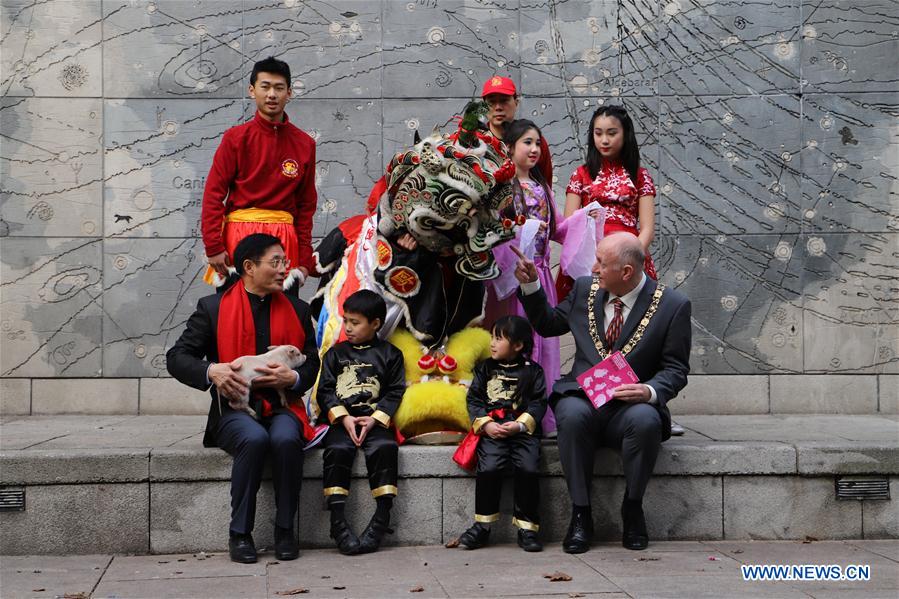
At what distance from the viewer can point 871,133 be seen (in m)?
7.21

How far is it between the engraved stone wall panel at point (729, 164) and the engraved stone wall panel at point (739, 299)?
129mm

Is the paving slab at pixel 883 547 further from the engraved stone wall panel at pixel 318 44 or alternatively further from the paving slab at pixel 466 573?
the engraved stone wall panel at pixel 318 44

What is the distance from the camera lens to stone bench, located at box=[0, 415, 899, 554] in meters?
4.70

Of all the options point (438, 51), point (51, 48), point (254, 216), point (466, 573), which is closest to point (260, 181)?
point (254, 216)

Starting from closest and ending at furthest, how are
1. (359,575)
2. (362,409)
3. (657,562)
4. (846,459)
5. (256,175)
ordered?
(359,575) < (657,562) < (362,409) < (846,459) < (256,175)

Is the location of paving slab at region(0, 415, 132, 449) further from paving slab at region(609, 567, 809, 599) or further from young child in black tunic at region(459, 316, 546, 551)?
paving slab at region(609, 567, 809, 599)

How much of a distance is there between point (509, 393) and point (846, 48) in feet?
13.1

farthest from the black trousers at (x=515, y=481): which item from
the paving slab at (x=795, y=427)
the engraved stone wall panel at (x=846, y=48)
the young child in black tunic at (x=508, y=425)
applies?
the engraved stone wall panel at (x=846, y=48)

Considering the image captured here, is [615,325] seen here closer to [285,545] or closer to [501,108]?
[501,108]

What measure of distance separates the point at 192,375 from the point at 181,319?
8.31 feet

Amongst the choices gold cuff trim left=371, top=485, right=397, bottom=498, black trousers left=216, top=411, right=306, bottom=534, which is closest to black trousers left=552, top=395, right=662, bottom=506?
gold cuff trim left=371, top=485, right=397, bottom=498

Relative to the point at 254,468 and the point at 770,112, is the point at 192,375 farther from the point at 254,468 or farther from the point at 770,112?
the point at 770,112

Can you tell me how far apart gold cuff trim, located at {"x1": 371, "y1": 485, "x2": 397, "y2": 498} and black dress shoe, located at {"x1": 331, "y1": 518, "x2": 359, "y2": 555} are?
0.59 feet

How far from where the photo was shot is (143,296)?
7051 mm
